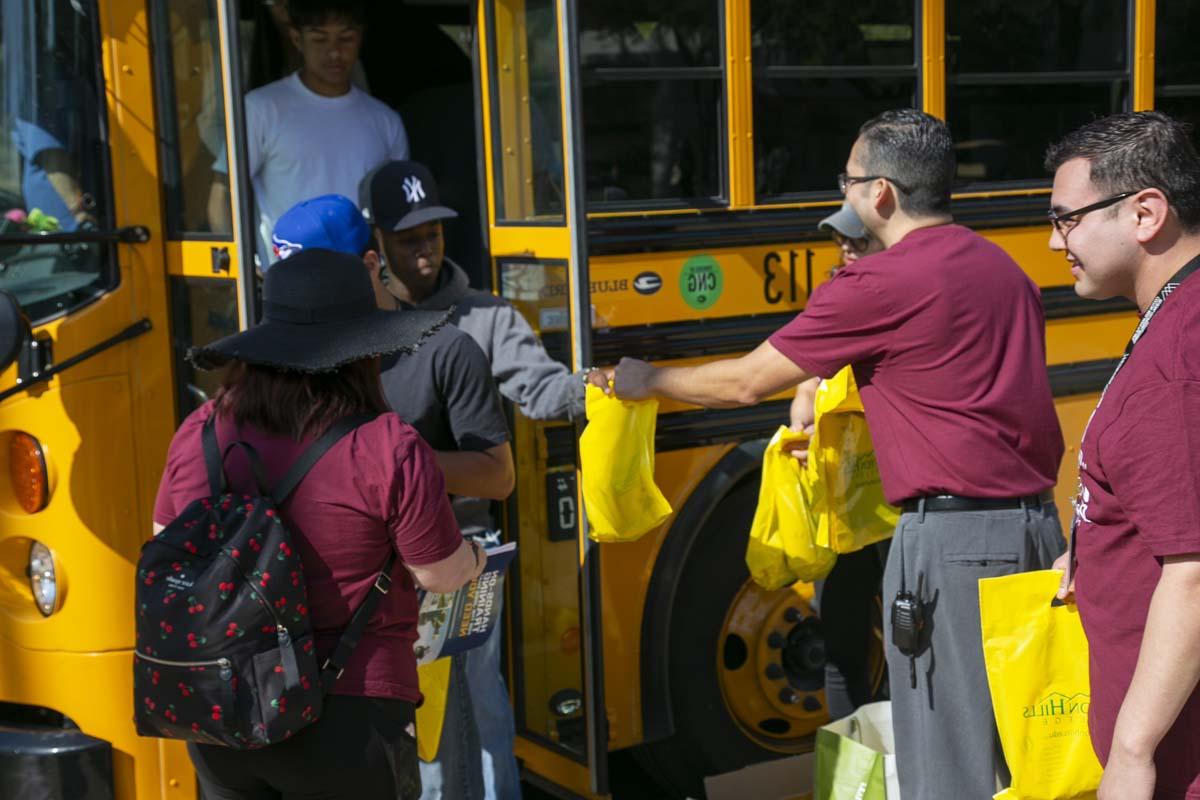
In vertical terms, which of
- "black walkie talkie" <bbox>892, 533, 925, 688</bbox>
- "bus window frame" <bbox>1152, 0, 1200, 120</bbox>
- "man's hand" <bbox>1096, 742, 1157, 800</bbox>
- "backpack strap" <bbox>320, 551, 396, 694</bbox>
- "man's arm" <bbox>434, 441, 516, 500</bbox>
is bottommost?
"black walkie talkie" <bbox>892, 533, 925, 688</bbox>

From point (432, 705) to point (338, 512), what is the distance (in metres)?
1.20

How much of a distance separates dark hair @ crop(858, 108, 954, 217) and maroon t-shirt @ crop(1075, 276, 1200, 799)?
116 cm

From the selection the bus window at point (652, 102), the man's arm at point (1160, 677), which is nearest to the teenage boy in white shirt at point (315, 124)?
the bus window at point (652, 102)

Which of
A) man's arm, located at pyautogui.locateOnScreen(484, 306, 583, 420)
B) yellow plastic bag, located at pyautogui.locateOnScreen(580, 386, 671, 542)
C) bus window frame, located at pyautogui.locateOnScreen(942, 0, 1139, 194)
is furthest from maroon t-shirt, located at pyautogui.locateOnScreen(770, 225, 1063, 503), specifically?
bus window frame, located at pyautogui.locateOnScreen(942, 0, 1139, 194)

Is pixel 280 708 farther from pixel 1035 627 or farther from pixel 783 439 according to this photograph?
pixel 783 439

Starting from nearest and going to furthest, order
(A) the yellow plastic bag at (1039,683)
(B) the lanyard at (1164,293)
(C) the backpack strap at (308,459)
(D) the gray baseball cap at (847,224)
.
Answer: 1. (B) the lanyard at (1164,293)
2. (C) the backpack strap at (308,459)
3. (A) the yellow plastic bag at (1039,683)
4. (D) the gray baseball cap at (847,224)

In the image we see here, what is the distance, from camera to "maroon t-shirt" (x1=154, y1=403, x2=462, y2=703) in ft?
7.87

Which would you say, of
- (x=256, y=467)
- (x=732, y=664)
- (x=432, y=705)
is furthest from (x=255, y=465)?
(x=732, y=664)

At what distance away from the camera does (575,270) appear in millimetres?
3396

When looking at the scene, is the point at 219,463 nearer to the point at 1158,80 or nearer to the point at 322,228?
the point at 322,228

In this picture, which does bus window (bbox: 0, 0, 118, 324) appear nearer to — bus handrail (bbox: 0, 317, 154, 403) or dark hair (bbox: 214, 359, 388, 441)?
bus handrail (bbox: 0, 317, 154, 403)

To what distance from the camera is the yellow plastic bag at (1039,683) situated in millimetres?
2600

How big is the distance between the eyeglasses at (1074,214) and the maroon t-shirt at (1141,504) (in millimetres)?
154

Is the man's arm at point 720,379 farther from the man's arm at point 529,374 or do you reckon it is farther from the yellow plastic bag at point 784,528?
the yellow plastic bag at point 784,528
